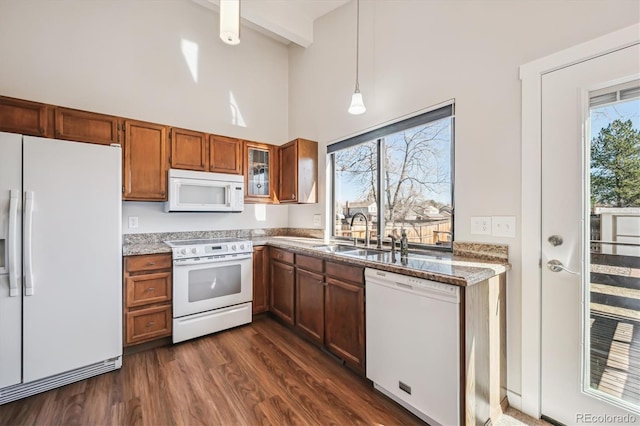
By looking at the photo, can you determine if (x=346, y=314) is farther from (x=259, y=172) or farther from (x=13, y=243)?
(x=13, y=243)

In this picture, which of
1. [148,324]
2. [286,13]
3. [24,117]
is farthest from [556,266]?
[24,117]

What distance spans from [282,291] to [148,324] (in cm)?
129

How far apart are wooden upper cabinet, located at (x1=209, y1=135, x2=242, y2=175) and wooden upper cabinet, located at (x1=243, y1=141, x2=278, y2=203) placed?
93 millimetres

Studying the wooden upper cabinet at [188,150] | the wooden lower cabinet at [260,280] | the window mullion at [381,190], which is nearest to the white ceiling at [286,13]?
the wooden upper cabinet at [188,150]

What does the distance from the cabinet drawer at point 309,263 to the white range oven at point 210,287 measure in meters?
0.69

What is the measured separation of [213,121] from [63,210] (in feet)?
6.57

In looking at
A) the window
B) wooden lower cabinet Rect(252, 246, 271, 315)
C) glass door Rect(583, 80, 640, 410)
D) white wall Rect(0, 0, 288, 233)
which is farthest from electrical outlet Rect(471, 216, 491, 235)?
white wall Rect(0, 0, 288, 233)

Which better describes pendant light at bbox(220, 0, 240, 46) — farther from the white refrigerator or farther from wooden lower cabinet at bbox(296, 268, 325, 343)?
wooden lower cabinet at bbox(296, 268, 325, 343)

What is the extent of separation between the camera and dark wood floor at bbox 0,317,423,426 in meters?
1.70

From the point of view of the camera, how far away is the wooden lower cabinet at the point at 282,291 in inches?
113

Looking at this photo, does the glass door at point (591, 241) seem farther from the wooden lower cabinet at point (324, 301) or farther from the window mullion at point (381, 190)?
the window mullion at point (381, 190)

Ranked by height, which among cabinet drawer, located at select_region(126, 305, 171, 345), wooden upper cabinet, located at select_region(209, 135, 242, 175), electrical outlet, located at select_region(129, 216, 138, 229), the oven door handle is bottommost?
cabinet drawer, located at select_region(126, 305, 171, 345)

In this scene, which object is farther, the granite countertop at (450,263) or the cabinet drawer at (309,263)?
the cabinet drawer at (309,263)

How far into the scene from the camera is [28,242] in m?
1.88
